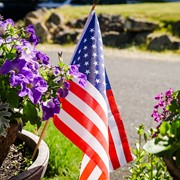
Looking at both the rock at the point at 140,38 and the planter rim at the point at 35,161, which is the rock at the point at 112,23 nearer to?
the rock at the point at 140,38

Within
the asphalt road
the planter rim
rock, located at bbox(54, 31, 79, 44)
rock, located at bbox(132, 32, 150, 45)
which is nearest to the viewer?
the planter rim

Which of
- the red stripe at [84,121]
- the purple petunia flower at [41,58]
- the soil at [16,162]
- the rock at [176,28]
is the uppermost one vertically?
Result: the purple petunia flower at [41,58]

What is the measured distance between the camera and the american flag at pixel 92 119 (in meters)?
3.41

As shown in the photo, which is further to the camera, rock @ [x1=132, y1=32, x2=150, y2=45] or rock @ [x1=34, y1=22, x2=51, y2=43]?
rock @ [x1=34, y1=22, x2=51, y2=43]

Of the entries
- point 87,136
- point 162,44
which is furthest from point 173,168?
point 162,44

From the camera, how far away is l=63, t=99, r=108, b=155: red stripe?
3404 millimetres

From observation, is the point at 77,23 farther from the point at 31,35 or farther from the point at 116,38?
the point at 31,35

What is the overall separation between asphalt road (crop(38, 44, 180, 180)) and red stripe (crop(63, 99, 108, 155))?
6.83 feet

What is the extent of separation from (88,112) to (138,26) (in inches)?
314

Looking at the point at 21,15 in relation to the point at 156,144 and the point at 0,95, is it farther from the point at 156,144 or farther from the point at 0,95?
the point at 156,144

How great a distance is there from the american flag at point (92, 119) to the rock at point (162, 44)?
701cm

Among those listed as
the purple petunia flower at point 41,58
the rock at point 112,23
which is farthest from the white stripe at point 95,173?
the rock at point 112,23

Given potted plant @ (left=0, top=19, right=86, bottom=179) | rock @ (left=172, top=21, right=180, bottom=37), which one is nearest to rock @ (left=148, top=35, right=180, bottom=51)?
rock @ (left=172, top=21, right=180, bottom=37)

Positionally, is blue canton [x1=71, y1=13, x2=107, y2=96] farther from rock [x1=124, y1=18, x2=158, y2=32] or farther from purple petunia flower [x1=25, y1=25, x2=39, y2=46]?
rock [x1=124, y1=18, x2=158, y2=32]
